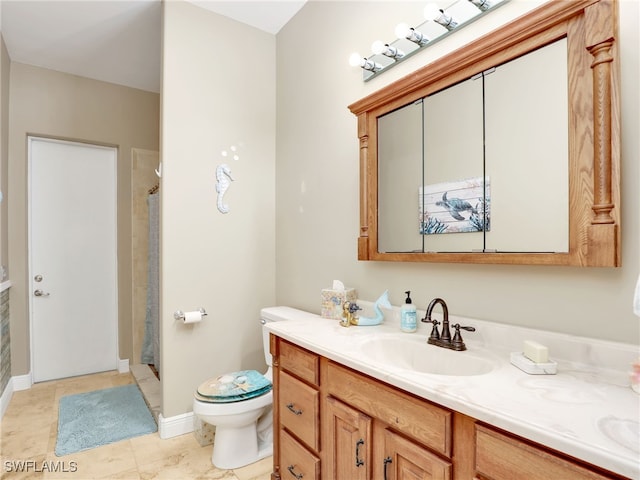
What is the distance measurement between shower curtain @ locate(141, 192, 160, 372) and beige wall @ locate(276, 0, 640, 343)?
44.3 inches

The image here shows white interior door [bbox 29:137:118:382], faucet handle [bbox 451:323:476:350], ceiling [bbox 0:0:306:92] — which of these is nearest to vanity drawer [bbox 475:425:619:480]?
faucet handle [bbox 451:323:476:350]

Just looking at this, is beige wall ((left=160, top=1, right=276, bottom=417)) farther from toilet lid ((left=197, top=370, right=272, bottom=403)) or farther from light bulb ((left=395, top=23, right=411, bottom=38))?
light bulb ((left=395, top=23, right=411, bottom=38))

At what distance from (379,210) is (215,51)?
5.53 feet

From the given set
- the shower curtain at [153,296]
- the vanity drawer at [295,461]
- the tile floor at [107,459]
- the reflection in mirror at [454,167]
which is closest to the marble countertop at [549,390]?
the reflection in mirror at [454,167]

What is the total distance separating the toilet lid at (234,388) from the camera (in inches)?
77.0

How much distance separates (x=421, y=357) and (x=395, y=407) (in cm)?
38

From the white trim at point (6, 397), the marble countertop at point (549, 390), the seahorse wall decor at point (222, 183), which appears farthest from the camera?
the white trim at point (6, 397)

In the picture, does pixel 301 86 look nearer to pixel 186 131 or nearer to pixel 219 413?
pixel 186 131

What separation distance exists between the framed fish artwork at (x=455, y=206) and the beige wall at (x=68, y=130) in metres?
3.03

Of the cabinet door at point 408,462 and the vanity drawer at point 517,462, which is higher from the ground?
the vanity drawer at point 517,462

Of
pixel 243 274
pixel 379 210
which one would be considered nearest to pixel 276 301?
pixel 243 274

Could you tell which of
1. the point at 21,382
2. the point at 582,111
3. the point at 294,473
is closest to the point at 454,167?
the point at 582,111

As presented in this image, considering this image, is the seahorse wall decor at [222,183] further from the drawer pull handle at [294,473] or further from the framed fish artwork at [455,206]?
the drawer pull handle at [294,473]

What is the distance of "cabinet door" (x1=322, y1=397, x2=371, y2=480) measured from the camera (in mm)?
1225
